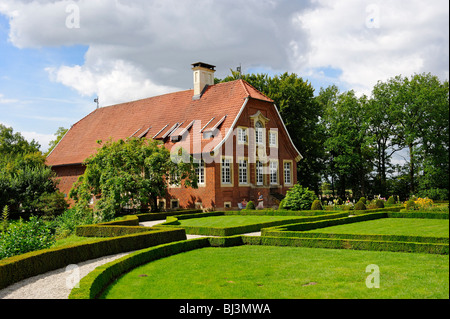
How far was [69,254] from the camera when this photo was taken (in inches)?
470

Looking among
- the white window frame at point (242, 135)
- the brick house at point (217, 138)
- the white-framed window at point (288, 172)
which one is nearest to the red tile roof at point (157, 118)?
the brick house at point (217, 138)

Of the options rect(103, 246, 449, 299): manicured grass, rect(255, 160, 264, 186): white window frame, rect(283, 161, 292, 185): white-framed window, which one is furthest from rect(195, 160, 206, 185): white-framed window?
rect(103, 246, 449, 299): manicured grass

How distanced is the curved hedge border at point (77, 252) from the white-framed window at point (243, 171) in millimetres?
15337

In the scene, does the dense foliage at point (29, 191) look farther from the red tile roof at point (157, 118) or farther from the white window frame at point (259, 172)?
Answer: the white window frame at point (259, 172)

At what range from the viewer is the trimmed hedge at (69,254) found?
32.9 feet

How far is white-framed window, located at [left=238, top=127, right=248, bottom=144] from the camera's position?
3231 cm

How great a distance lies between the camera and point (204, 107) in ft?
113

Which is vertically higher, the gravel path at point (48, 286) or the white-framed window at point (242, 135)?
the white-framed window at point (242, 135)

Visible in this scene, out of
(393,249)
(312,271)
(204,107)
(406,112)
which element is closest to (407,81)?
(406,112)

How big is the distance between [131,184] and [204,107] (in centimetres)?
1074

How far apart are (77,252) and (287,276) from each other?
20.5ft

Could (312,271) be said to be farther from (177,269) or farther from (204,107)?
(204,107)
